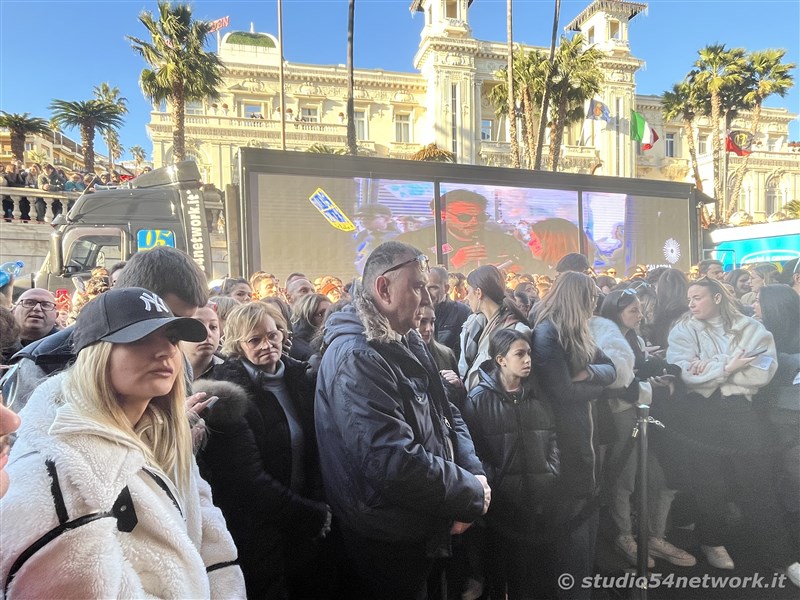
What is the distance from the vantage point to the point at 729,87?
2092cm

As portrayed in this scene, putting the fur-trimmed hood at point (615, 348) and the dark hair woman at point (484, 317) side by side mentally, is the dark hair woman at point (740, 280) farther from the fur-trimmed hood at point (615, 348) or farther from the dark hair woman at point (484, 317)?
the dark hair woman at point (484, 317)

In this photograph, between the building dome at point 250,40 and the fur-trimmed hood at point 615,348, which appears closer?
the fur-trimmed hood at point 615,348

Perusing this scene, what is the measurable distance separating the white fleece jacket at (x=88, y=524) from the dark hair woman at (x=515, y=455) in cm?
154

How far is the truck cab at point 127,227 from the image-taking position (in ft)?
27.3

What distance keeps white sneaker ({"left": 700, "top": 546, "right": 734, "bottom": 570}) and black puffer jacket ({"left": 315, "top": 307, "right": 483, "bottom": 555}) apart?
202cm

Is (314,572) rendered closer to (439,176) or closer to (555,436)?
(555,436)

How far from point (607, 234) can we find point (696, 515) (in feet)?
24.6

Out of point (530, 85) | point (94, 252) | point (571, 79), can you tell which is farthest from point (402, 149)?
point (94, 252)

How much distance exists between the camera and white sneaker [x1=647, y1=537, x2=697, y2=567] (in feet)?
9.64

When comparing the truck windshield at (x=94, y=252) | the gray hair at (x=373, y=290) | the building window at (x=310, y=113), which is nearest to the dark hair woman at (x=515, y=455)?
the gray hair at (x=373, y=290)

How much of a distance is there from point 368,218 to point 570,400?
6.16 m

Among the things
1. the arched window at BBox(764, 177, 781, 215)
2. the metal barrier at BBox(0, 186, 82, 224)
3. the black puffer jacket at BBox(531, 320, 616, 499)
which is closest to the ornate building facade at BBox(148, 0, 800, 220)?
the arched window at BBox(764, 177, 781, 215)

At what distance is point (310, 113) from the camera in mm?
29344

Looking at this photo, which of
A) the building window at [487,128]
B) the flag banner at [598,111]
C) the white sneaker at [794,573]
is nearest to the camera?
the white sneaker at [794,573]
